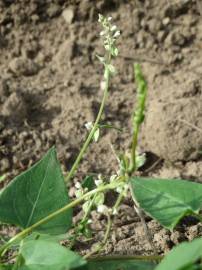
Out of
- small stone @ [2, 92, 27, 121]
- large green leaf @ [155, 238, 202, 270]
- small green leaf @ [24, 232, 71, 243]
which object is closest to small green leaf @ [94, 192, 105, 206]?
small green leaf @ [24, 232, 71, 243]

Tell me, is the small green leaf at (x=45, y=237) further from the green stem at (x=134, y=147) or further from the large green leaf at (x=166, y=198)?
the green stem at (x=134, y=147)

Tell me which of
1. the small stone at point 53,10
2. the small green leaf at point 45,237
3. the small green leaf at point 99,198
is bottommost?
the small green leaf at point 45,237

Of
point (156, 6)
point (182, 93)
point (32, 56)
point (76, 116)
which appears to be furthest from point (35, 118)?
point (156, 6)

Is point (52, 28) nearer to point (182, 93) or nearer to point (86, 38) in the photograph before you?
point (86, 38)

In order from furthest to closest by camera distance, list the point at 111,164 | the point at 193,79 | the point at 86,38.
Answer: the point at 86,38 → the point at 193,79 → the point at 111,164

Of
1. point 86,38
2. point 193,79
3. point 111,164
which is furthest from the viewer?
point 86,38

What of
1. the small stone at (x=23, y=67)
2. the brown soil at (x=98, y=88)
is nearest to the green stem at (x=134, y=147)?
the brown soil at (x=98, y=88)

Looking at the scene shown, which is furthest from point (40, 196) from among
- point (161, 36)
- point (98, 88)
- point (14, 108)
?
point (161, 36)

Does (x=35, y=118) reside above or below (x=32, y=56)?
below
